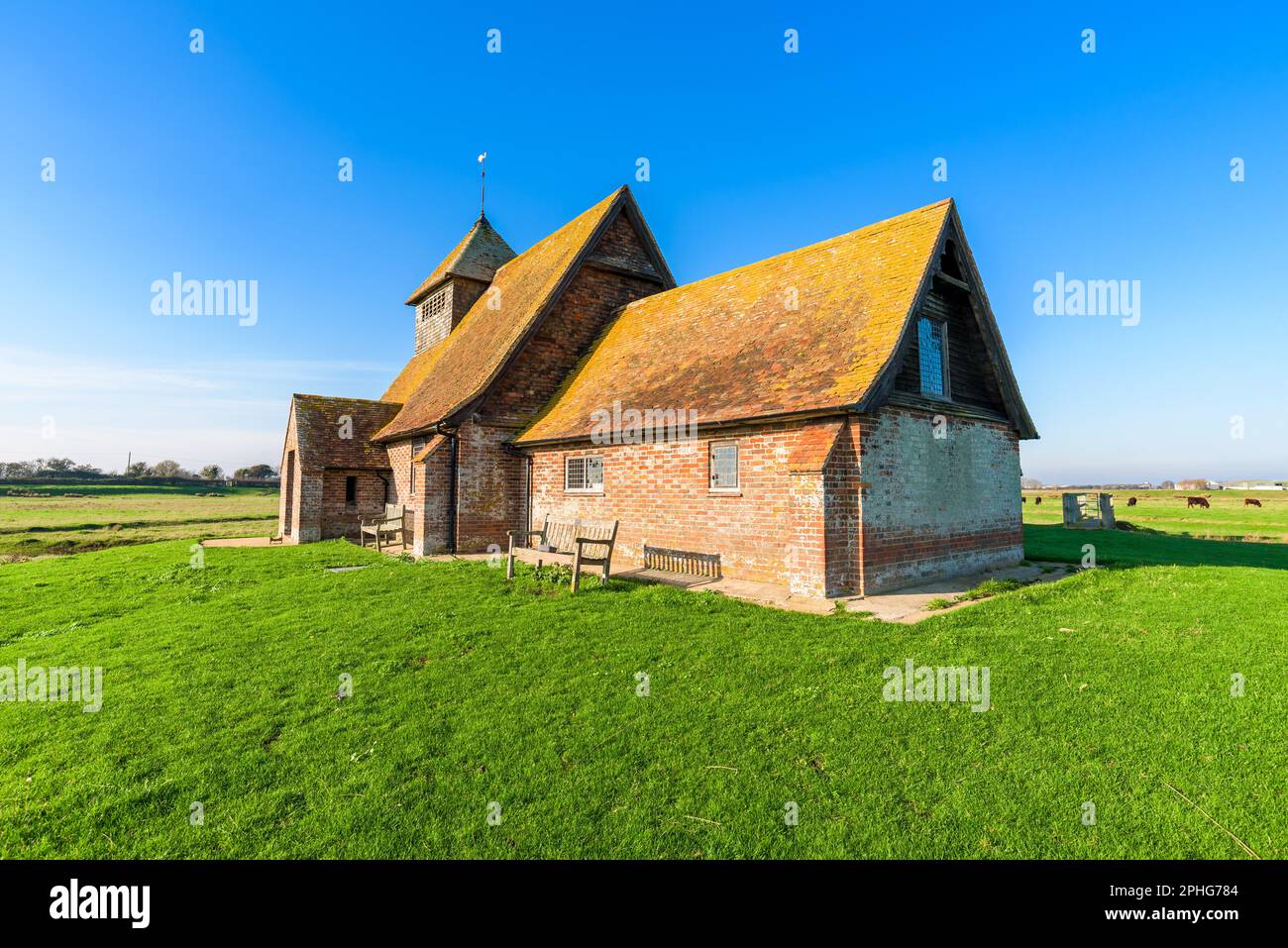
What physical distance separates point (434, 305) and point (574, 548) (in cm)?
2069

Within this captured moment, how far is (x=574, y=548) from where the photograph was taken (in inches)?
520

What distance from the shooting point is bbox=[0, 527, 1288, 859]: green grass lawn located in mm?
3656

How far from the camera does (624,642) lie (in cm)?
746

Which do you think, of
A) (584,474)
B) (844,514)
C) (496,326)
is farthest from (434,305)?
(844,514)

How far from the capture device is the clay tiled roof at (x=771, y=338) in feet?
36.8

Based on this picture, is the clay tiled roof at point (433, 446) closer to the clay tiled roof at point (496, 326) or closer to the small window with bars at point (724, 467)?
the clay tiled roof at point (496, 326)

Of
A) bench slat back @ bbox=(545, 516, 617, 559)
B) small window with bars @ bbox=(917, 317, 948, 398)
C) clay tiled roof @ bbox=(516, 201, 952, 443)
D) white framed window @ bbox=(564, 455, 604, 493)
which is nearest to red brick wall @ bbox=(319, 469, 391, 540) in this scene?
clay tiled roof @ bbox=(516, 201, 952, 443)

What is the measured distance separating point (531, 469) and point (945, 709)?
13.5 m

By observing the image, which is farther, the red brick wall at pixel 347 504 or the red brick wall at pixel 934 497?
the red brick wall at pixel 347 504

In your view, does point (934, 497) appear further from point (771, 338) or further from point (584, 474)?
point (584, 474)

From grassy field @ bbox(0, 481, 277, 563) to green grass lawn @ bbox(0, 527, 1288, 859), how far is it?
77.7 ft

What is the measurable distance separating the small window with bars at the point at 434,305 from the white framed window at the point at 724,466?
2035 cm

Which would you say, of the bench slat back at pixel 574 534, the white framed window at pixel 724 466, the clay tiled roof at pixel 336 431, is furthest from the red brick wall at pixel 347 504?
the white framed window at pixel 724 466
